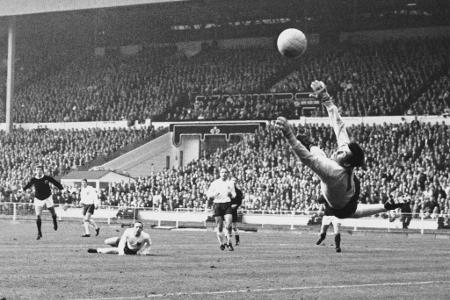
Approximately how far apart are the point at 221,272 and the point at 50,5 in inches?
1647

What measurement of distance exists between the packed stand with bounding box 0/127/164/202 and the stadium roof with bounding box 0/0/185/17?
7470 millimetres

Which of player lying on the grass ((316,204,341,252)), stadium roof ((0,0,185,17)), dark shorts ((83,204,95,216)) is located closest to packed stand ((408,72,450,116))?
stadium roof ((0,0,185,17))

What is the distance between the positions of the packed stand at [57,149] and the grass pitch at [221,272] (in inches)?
1118

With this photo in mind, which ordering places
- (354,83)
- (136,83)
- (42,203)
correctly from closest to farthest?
1. (42,203)
2. (354,83)
3. (136,83)

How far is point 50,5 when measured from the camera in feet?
189

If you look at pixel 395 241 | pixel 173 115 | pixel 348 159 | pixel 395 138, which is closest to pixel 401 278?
pixel 348 159

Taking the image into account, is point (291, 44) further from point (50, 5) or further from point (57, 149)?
point (57, 149)

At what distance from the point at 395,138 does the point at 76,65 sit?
30.6 m

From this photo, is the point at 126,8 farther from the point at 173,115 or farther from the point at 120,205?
the point at 120,205

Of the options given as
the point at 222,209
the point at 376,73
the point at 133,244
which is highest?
the point at 376,73

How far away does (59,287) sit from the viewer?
1518 centimetres

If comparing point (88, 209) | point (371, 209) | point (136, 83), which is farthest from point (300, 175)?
point (371, 209)

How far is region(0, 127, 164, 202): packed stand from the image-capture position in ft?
184

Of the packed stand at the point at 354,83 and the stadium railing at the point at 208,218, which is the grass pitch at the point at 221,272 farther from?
the packed stand at the point at 354,83
